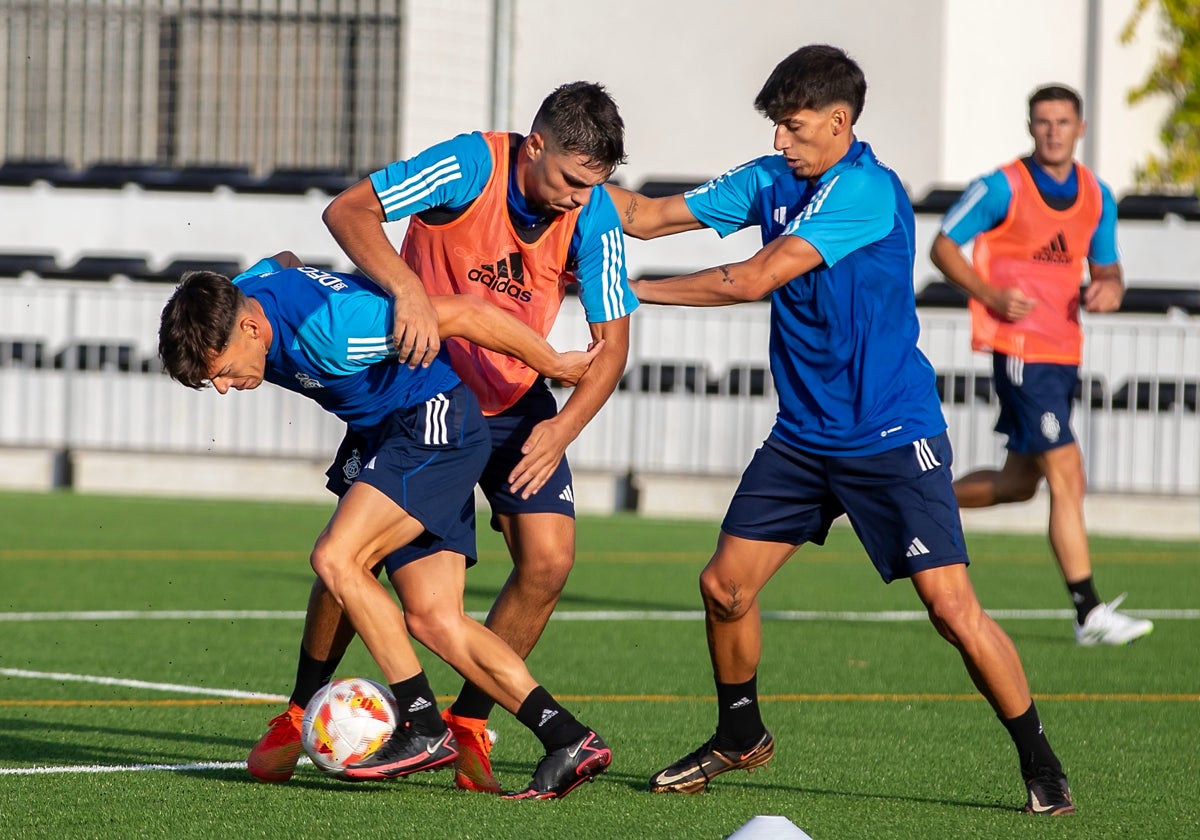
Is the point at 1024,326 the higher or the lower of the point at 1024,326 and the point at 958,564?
the higher

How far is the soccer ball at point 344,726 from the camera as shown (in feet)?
17.6

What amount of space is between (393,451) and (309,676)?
906 millimetres

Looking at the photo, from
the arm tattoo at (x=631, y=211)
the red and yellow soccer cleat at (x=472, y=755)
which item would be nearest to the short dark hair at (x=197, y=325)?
the red and yellow soccer cleat at (x=472, y=755)

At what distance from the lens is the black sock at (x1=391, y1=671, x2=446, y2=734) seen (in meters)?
5.46

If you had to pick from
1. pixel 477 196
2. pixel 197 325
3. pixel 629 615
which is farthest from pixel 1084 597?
pixel 197 325

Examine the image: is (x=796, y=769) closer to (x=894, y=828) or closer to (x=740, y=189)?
(x=894, y=828)

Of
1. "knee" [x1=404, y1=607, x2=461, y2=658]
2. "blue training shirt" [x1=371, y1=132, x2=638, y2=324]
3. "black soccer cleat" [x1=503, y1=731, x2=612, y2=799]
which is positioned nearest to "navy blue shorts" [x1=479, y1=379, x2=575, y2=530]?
"blue training shirt" [x1=371, y1=132, x2=638, y2=324]

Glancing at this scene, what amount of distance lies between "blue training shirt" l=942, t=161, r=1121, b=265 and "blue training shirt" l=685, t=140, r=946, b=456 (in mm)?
3477

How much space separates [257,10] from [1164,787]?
1927cm

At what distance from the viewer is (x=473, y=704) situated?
590cm

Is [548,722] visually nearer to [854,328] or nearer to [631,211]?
[854,328]

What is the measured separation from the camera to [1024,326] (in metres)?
9.26

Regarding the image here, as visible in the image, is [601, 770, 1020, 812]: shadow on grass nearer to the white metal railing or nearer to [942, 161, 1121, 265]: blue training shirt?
[942, 161, 1121, 265]: blue training shirt

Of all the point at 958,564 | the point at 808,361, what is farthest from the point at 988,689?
the point at 808,361
